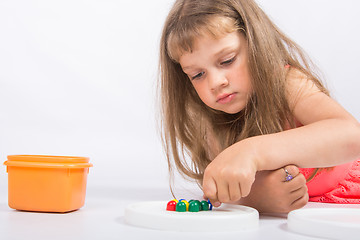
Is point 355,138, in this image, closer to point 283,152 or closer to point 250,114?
point 283,152

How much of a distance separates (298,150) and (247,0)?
584 mm

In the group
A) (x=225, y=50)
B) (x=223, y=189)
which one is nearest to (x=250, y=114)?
(x=225, y=50)

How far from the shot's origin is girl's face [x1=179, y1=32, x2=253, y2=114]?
139 centimetres

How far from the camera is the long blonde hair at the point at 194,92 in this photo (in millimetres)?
1425

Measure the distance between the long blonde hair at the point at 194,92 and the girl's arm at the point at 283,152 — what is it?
203 millimetres

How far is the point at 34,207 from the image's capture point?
1.20m

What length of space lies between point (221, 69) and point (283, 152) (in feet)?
1.14

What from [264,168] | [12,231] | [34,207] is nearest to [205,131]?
[264,168]

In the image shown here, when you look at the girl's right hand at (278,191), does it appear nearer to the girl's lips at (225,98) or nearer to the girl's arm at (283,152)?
the girl's arm at (283,152)

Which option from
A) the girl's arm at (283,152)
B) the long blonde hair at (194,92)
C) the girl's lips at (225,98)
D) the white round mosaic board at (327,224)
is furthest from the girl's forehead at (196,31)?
the white round mosaic board at (327,224)

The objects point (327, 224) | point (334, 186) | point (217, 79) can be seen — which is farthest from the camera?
point (334, 186)

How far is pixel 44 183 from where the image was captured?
3.89 ft

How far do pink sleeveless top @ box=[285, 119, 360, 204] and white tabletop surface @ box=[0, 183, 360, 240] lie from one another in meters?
0.44

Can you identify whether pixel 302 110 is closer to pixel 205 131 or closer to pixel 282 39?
pixel 282 39
